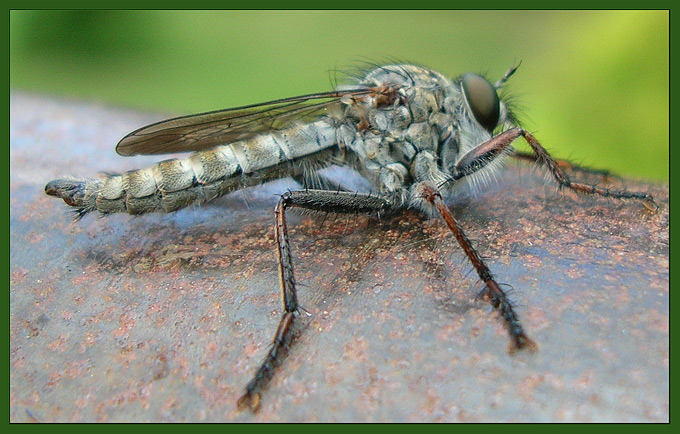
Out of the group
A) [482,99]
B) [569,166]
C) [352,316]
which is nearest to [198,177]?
[352,316]

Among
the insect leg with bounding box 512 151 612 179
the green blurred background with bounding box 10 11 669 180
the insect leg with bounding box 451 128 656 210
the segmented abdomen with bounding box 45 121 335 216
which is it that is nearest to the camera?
the insect leg with bounding box 451 128 656 210

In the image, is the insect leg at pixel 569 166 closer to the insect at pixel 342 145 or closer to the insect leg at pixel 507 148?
the insect at pixel 342 145

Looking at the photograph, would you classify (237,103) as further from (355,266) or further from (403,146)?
(355,266)

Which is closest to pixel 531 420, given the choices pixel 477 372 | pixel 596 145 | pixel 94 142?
pixel 477 372

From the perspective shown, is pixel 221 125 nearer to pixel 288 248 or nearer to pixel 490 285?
pixel 288 248

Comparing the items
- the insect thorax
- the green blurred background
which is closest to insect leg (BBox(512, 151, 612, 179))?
the insect thorax

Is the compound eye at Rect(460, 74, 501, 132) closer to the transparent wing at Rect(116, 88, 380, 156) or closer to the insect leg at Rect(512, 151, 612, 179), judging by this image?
the insect leg at Rect(512, 151, 612, 179)
